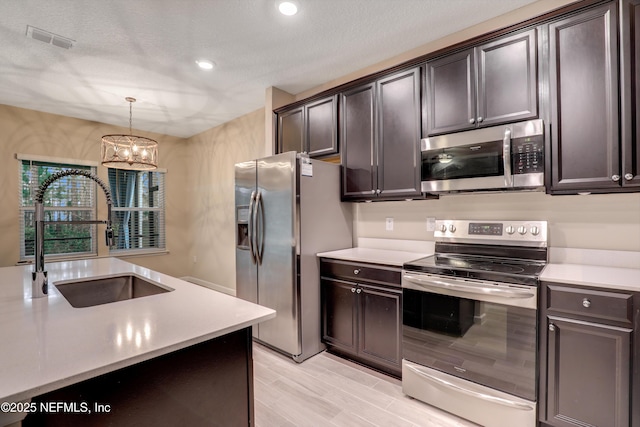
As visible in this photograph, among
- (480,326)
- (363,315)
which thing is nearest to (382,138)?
(363,315)

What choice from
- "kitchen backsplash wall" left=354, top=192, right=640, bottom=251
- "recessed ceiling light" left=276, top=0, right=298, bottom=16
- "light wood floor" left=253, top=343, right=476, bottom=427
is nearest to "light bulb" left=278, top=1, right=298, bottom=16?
"recessed ceiling light" left=276, top=0, right=298, bottom=16

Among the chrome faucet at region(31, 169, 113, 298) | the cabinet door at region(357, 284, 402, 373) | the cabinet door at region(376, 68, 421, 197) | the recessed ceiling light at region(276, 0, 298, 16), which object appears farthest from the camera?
the cabinet door at region(376, 68, 421, 197)

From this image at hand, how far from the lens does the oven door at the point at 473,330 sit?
5.73 ft

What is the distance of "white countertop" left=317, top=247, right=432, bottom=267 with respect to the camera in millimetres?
2426

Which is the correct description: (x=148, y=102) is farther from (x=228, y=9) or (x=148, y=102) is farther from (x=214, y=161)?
(x=228, y=9)

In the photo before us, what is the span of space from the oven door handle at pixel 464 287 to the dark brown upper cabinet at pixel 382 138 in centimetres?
75

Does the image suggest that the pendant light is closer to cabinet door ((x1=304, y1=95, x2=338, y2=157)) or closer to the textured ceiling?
the textured ceiling

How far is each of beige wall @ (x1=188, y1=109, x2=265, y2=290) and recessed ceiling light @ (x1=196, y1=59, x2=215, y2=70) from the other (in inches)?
48.2

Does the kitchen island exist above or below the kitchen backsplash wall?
below

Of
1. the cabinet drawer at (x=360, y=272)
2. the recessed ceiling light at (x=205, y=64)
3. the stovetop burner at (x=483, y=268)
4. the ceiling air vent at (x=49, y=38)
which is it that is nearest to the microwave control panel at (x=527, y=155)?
the stovetop burner at (x=483, y=268)

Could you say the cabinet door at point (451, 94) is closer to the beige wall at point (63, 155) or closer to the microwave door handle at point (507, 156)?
the microwave door handle at point (507, 156)

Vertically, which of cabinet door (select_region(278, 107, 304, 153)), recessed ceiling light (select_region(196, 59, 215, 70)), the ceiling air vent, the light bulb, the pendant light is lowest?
the pendant light

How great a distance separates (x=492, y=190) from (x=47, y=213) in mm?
5525

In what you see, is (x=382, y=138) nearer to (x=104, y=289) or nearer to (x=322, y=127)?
(x=322, y=127)
